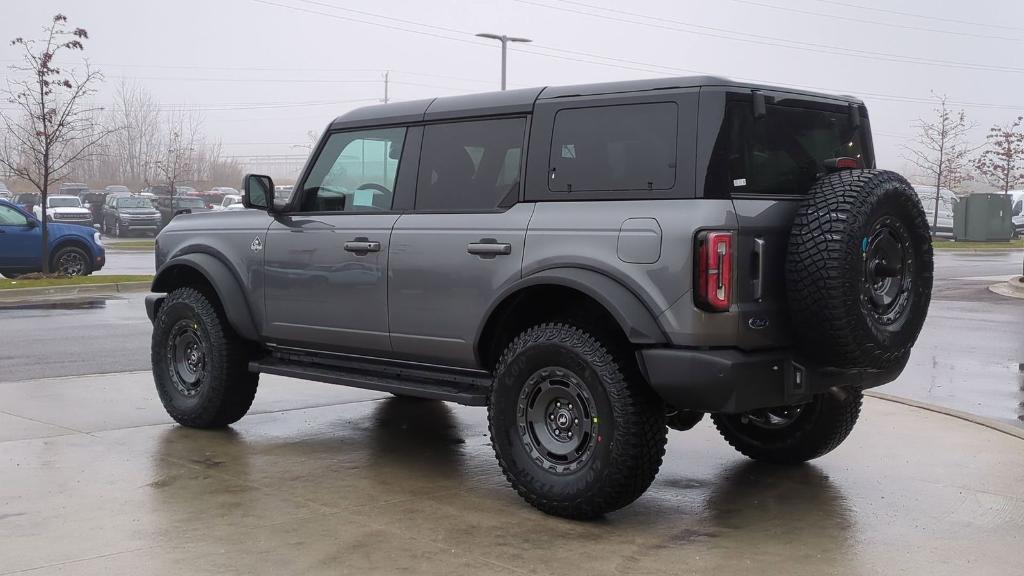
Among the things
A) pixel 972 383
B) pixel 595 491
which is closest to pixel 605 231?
pixel 595 491

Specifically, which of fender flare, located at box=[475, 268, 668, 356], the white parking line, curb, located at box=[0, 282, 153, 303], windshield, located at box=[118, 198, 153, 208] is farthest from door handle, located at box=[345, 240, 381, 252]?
windshield, located at box=[118, 198, 153, 208]

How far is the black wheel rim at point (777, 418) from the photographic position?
21.3ft

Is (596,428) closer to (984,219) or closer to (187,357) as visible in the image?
(187,357)

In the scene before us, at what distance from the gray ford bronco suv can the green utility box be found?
3888cm

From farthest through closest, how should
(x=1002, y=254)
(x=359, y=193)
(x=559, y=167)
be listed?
(x=1002, y=254) < (x=359, y=193) < (x=559, y=167)

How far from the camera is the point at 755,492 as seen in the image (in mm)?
6043

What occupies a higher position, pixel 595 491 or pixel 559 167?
pixel 559 167

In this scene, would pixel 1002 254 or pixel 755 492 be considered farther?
pixel 1002 254

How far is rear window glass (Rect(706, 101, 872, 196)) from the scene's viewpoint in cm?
522

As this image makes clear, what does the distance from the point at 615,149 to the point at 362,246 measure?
5.62 ft

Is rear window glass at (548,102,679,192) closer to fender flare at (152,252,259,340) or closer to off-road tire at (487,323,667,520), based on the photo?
off-road tire at (487,323,667,520)

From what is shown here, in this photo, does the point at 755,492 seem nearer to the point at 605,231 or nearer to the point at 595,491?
the point at 595,491

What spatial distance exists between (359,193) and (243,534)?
7.96ft

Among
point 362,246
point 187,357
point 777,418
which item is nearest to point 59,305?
point 187,357
